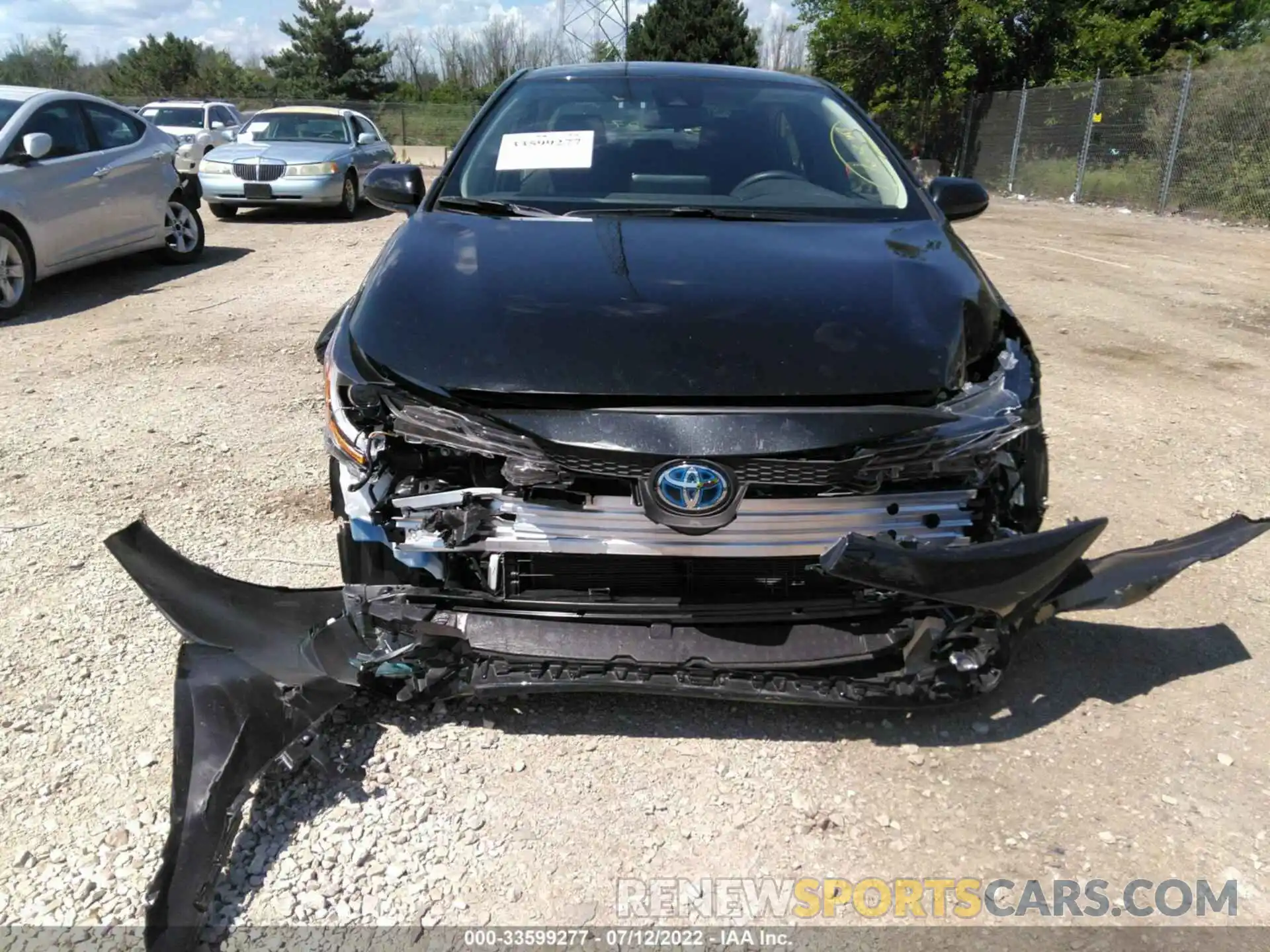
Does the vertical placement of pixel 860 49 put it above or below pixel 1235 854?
above

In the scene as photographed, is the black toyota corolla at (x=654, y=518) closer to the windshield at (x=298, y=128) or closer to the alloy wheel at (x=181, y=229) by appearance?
the alloy wheel at (x=181, y=229)

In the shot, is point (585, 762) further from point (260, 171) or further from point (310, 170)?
point (260, 171)

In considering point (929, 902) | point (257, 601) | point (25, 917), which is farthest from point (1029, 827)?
point (25, 917)

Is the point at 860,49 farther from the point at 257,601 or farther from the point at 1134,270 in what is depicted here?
the point at 257,601

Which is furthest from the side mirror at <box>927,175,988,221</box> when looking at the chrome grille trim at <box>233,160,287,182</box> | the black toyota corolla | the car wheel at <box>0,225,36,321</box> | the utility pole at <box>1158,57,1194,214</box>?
the utility pole at <box>1158,57,1194,214</box>

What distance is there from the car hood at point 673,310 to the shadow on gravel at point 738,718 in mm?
891

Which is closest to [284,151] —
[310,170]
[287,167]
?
[287,167]

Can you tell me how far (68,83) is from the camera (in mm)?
46656

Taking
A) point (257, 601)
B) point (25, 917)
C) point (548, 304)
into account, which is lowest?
point (25, 917)

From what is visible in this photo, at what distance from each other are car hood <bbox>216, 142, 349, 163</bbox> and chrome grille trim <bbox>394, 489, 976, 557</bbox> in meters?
11.3

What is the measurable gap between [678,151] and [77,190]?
6116mm

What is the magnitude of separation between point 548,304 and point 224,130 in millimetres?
17945

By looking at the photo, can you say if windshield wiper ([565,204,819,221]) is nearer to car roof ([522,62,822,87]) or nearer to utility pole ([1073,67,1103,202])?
car roof ([522,62,822,87])

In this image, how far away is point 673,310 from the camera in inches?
96.4
